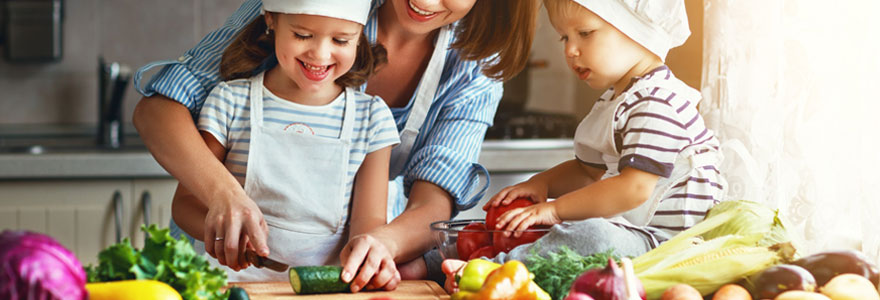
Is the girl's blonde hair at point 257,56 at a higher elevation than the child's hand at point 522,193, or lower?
higher

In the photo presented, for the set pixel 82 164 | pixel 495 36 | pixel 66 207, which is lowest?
pixel 66 207

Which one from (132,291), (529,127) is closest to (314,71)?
(132,291)

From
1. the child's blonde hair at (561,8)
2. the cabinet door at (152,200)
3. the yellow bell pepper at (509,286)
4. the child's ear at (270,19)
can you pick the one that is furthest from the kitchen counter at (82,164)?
the yellow bell pepper at (509,286)

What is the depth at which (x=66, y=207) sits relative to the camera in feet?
7.36

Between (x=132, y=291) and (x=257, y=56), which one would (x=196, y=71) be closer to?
(x=257, y=56)

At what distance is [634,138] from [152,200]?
1678mm

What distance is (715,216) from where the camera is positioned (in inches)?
38.3

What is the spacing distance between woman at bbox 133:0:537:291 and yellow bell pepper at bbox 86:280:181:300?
13.4 inches

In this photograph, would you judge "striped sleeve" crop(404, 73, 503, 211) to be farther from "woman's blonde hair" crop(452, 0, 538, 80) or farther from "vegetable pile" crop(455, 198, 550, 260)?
"vegetable pile" crop(455, 198, 550, 260)

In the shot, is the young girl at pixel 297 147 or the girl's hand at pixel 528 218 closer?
the girl's hand at pixel 528 218

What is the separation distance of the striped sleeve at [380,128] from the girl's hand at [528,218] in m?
0.39

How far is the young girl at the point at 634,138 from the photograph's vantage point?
37.5 inches

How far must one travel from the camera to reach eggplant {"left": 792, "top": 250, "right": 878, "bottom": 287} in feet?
2.76

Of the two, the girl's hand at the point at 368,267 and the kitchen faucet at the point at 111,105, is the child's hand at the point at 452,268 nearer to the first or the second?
the girl's hand at the point at 368,267
